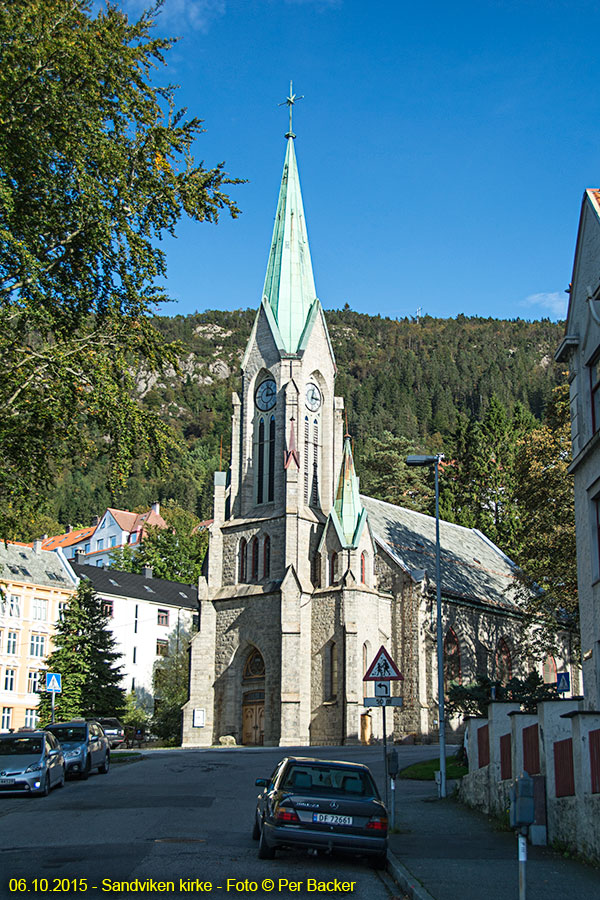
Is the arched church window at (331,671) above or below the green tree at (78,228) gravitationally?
below

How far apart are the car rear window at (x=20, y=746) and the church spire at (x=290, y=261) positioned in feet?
107

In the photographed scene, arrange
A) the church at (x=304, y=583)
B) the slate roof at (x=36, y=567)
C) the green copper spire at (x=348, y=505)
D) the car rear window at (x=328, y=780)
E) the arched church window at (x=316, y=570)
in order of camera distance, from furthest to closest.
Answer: the slate roof at (x=36, y=567) < the arched church window at (x=316, y=570) < the green copper spire at (x=348, y=505) < the church at (x=304, y=583) < the car rear window at (x=328, y=780)

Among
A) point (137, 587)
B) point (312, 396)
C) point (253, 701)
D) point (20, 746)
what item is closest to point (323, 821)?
point (20, 746)

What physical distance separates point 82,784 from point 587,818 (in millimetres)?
13827

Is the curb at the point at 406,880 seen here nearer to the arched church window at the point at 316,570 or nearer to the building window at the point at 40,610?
the arched church window at the point at 316,570

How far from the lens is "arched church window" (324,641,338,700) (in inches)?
1666

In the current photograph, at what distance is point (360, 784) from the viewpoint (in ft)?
39.7

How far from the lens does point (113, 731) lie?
44.2 meters

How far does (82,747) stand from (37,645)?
40917 millimetres

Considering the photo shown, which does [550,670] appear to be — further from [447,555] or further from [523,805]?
[523,805]

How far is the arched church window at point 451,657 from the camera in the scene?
4666 cm

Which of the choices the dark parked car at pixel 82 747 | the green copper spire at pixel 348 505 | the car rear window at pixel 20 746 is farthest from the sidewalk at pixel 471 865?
the green copper spire at pixel 348 505

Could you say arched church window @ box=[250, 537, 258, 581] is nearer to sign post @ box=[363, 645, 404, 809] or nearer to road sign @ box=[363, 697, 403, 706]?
road sign @ box=[363, 697, 403, 706]

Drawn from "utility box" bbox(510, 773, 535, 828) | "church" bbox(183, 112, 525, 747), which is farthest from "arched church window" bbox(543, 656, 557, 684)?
"utility box" bbox(510, 773, 535, 828)
